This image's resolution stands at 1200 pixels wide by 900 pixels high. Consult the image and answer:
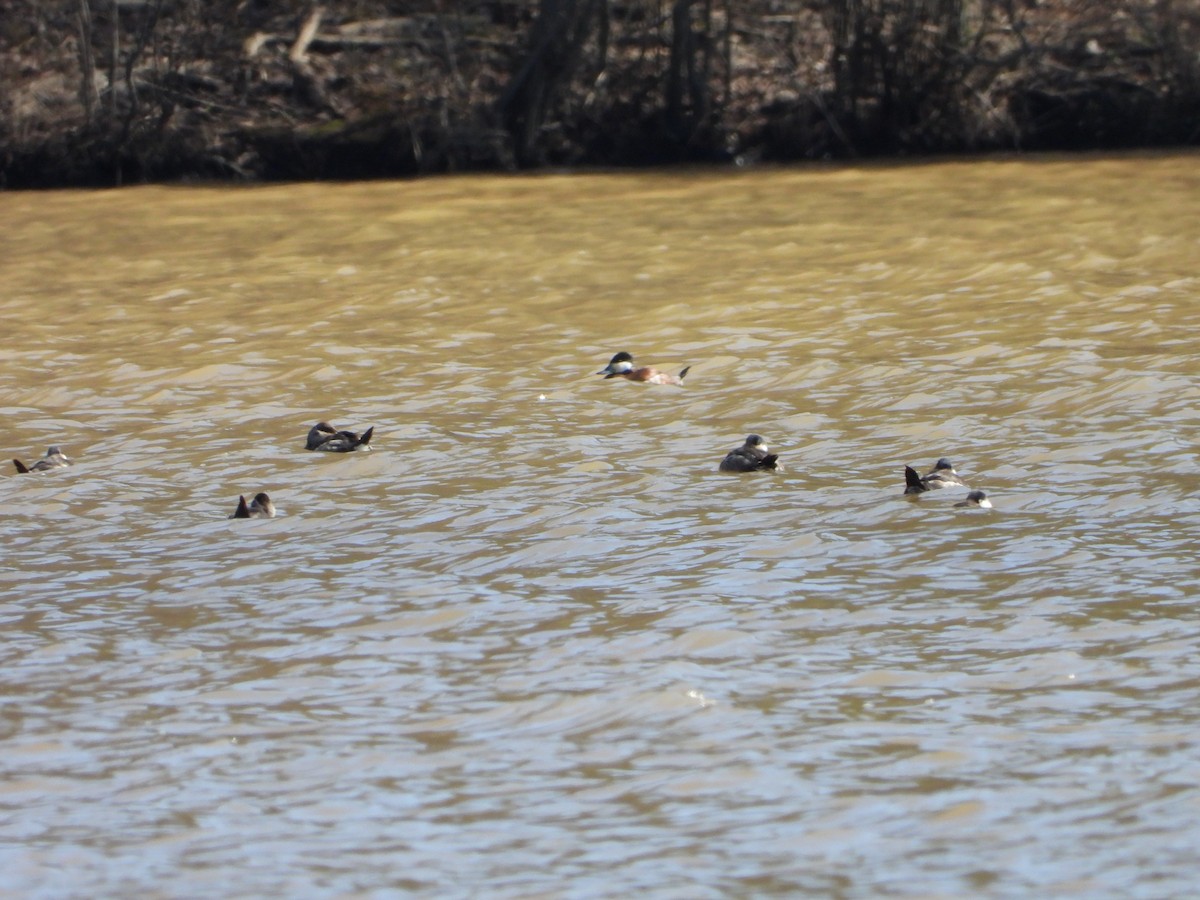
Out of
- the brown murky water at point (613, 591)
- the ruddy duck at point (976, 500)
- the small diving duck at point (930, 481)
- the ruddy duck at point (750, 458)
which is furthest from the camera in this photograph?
the ruddy duck at point (750, 458)

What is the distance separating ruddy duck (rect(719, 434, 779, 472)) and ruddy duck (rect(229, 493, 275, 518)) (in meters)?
2.32

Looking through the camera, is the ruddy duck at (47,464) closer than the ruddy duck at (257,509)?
No

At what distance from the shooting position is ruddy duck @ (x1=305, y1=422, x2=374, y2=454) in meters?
9.95

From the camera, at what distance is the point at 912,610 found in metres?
6.98

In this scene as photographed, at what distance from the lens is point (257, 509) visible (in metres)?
8.82

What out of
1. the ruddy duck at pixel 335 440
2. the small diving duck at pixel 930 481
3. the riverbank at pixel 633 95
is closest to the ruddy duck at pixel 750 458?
the small diving duck at pixel 930 481

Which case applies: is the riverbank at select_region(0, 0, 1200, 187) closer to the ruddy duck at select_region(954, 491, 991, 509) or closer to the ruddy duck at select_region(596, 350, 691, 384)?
the ruddy duck at select_region(596, 350, 691, 384)

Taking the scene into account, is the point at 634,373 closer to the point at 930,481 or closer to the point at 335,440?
the point at 335,440

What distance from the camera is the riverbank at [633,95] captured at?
24.2m

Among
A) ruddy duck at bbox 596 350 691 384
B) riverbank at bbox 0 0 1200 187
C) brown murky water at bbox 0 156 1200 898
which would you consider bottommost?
brown murky water at bbox 0 156 1200 898

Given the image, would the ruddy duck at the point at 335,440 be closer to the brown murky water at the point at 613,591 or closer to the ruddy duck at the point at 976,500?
the brown murky water at the point at 613,591

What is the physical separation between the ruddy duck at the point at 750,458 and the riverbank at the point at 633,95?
15883 millimetres

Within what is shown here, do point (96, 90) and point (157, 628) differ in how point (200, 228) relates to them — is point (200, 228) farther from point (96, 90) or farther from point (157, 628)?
point (157, 628)

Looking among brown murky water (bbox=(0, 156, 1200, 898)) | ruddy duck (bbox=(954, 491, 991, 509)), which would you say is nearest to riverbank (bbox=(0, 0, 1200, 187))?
brown murky water (bbox=(0, 156, 1200, 898))
